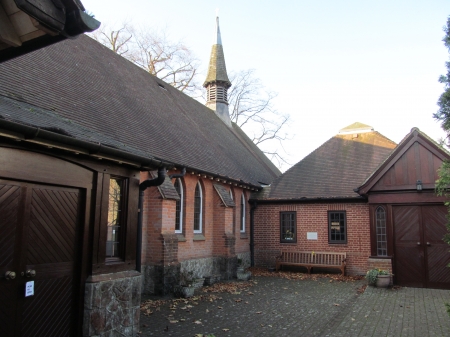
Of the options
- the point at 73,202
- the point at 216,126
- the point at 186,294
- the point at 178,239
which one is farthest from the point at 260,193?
the point at 73,202

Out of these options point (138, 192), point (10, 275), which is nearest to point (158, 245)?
point (138, 192)

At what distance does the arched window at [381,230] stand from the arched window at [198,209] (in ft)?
21.0

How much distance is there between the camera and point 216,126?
22.8 m

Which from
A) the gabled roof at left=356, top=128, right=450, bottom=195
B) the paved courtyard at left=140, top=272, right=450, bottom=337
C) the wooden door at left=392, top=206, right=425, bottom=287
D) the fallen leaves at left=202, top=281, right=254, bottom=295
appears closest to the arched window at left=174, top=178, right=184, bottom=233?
the fallen leaves at left=202, top=281, right=254, bottom=295

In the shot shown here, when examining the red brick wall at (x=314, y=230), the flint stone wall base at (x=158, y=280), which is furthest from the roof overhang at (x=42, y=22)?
the red brick wall at (x=314, y=230)

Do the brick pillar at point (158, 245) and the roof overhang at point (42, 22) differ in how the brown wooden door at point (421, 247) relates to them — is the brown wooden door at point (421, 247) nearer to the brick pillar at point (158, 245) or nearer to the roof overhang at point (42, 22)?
the brick pillar at point (158, 245)

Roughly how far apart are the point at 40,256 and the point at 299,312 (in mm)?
6175

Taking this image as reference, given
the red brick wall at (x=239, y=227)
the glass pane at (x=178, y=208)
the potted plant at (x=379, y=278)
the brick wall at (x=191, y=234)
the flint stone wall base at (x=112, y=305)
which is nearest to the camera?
the flint stone wall base at (x=112, y=305)

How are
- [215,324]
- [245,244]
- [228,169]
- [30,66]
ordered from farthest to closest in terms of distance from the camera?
[245,244], [228,169], [30,66], [215,324]

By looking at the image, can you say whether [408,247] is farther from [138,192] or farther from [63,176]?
[63,176]

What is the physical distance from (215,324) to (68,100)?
22.5 ft

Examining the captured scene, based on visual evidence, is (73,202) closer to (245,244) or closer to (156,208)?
(156,208)

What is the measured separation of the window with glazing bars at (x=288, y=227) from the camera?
17869 millimetres

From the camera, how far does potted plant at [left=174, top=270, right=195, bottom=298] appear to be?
11.0 metres
